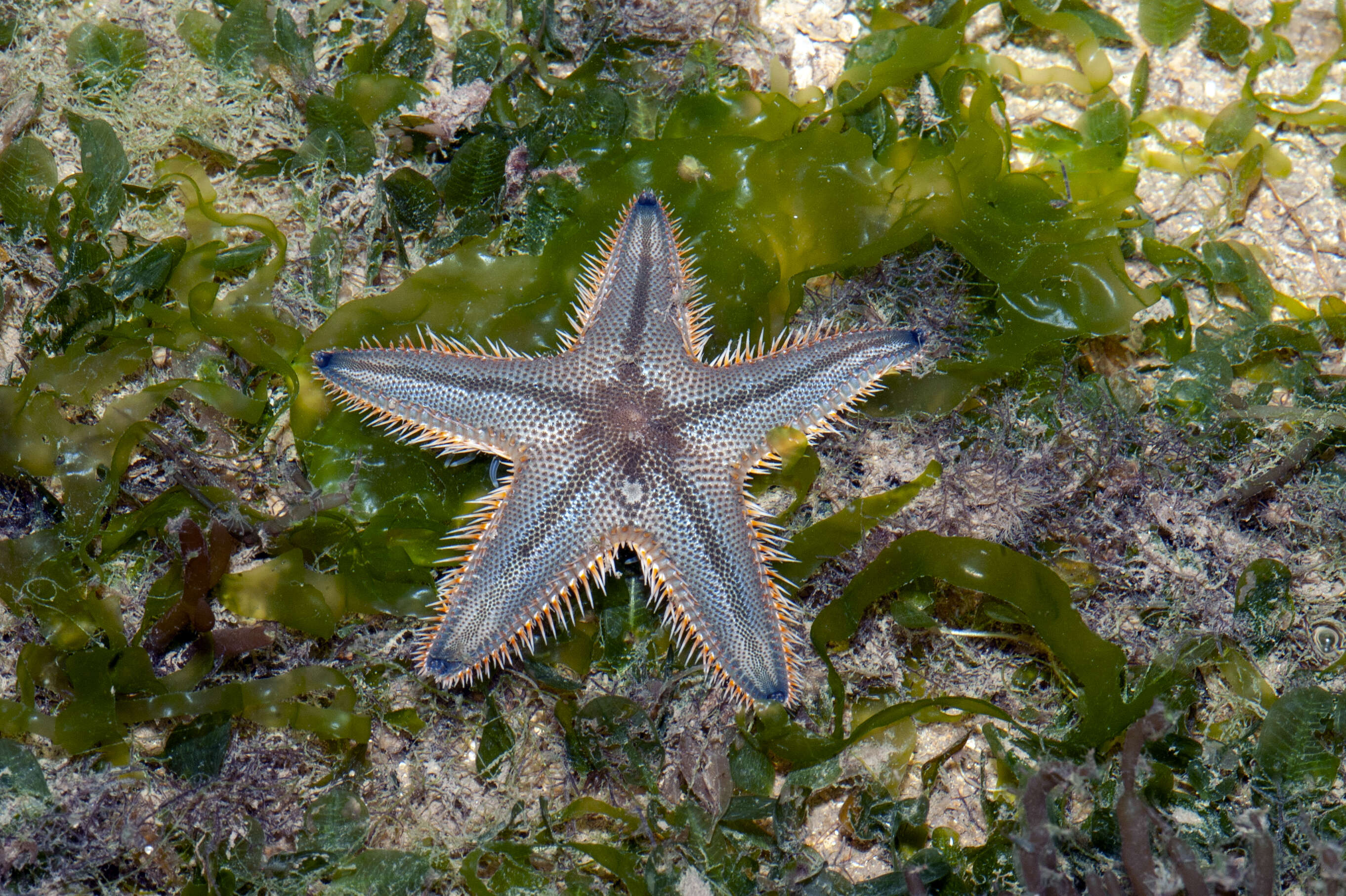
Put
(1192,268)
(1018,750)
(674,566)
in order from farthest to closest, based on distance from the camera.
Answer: (1192,268)
(1018,750)
(674,566)

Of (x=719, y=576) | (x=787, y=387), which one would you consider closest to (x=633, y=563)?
(x=719, y=576)

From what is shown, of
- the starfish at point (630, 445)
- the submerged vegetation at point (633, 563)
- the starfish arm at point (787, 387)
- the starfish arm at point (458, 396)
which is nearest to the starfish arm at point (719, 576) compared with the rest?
the starfish at point (630, 445)

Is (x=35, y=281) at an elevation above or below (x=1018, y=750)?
above

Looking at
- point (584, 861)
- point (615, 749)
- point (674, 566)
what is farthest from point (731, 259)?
point (584, 861)

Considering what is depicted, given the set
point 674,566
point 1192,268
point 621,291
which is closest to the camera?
point 674,566

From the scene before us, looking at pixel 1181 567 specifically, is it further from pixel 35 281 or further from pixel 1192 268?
pixel 35 281

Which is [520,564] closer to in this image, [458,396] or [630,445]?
[630,445]

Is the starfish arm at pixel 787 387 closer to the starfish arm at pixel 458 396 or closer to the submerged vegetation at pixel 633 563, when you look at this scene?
the submerged vegetation at pixel 633 563
